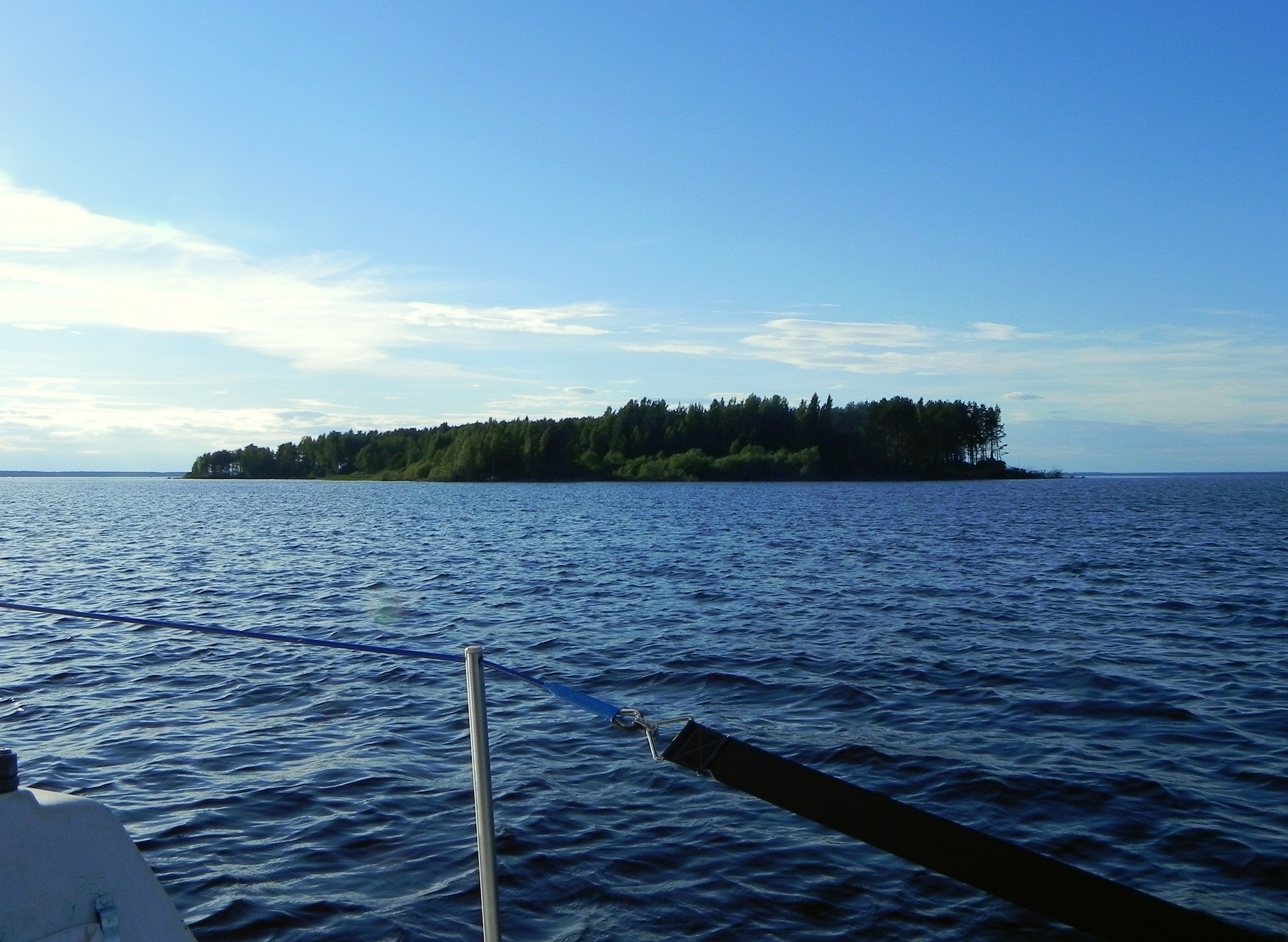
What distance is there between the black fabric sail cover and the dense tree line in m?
174

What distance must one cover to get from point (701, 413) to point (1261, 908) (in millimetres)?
184068

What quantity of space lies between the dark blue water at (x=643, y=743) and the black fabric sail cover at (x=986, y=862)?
14.7ft

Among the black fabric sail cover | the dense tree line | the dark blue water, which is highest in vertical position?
the dense tree line

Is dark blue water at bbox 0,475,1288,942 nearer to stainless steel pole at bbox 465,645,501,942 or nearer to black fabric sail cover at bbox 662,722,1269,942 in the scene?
stainless steel pole at bbox 465,645,501,942

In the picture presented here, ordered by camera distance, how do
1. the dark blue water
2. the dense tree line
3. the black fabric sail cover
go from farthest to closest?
the dense tree line
the dark blue water
the black fabric sail cover

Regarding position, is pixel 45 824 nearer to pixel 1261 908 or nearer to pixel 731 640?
pixel 1261 908

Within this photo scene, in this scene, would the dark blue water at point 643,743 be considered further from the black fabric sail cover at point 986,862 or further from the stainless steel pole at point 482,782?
the black fabric sail cover at point 986,862

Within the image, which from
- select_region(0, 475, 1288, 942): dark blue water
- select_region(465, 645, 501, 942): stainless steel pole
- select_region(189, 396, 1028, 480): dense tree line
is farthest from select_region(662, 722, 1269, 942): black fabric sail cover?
select_region(189, 396, 1028, 480): dense tree line

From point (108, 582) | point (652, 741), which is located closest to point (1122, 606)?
point (652, 741)

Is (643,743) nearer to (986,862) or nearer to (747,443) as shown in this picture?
(986,862)

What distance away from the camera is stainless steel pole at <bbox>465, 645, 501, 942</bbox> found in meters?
3.78


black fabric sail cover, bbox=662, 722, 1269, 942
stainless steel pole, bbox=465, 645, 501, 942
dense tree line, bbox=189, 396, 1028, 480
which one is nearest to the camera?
black fabric sail cover, bbox=662, 722, 1269, 942

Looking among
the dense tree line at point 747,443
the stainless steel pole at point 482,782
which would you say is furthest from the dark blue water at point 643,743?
the dense tree line at point 747,443

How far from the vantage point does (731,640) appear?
19.7 meters
